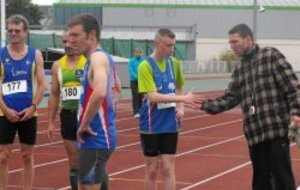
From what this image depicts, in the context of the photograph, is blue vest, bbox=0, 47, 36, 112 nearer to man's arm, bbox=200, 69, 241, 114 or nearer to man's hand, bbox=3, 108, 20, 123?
man's hand, bbox=3, 108, 20, 123

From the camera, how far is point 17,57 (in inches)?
328

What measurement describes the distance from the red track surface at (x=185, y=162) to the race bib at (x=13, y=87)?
1.76 metres

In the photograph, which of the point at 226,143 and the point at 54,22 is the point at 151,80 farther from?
the point at 54,22

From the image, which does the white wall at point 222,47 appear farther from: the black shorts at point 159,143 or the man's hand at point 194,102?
the man's hand at point 194,102

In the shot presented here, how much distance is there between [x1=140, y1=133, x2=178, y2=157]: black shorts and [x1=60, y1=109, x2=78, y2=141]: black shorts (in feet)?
2.46

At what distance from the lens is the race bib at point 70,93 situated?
8.16m

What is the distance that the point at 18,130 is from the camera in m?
8.52

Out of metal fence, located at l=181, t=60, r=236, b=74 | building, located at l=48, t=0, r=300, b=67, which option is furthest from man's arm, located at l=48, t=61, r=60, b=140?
building, located at l=48, t=0, r=300, b=67

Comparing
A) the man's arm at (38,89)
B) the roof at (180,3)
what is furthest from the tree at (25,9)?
the man's arm at (38,89)

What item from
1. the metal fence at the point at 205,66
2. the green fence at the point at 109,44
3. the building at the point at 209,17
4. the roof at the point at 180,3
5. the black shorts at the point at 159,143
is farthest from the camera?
the roof at the point at 180,3

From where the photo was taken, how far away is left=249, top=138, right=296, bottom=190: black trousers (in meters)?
6.99

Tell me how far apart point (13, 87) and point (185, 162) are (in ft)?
14.7

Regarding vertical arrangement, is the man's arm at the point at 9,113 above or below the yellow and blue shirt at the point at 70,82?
below

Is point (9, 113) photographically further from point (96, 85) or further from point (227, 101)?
point (96, 85)
